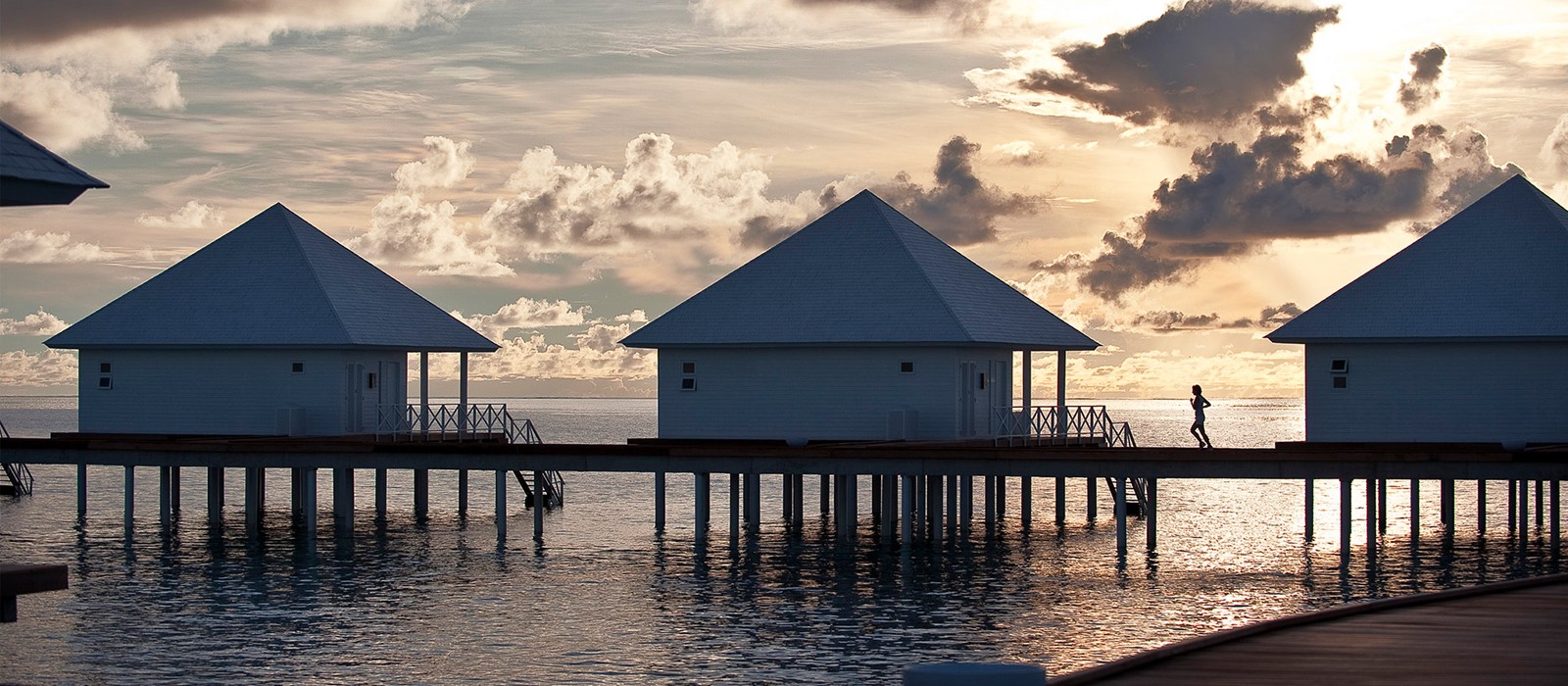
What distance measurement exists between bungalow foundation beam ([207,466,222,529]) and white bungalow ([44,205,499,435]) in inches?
69.7

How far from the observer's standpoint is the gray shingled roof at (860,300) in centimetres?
3778

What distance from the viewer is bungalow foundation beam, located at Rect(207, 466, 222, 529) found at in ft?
141

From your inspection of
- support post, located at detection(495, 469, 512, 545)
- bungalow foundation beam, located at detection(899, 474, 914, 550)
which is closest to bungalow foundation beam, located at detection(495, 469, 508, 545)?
support post, located at detection(495, 469, 512, 545)

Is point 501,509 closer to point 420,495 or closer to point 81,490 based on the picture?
point 420,495

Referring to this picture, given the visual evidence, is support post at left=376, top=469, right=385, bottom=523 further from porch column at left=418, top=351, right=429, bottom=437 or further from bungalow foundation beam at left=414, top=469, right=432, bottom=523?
porch column at left=418, top=351, right=429, bottom=437

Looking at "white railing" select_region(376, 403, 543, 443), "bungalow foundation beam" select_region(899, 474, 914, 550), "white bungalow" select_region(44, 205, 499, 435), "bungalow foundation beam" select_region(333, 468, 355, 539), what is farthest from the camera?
"white railing" select_region(376, 403, 543, 443)

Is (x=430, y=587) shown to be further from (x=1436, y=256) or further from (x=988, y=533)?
(x=1436, y=256)

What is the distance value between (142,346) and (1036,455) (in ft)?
67.2

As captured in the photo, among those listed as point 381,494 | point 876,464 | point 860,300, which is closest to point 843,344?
point 860,300

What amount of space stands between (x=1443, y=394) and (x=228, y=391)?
25.5m

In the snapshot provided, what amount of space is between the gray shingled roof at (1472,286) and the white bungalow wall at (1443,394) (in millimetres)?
399

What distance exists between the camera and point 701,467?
118 feet

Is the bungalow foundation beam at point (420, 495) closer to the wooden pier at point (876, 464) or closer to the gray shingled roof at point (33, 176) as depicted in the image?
the wooden pier at point (876, 464)

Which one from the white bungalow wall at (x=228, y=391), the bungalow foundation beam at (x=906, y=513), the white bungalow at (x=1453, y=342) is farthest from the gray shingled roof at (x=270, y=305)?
the white bungalow at (x=1453, y=342)
